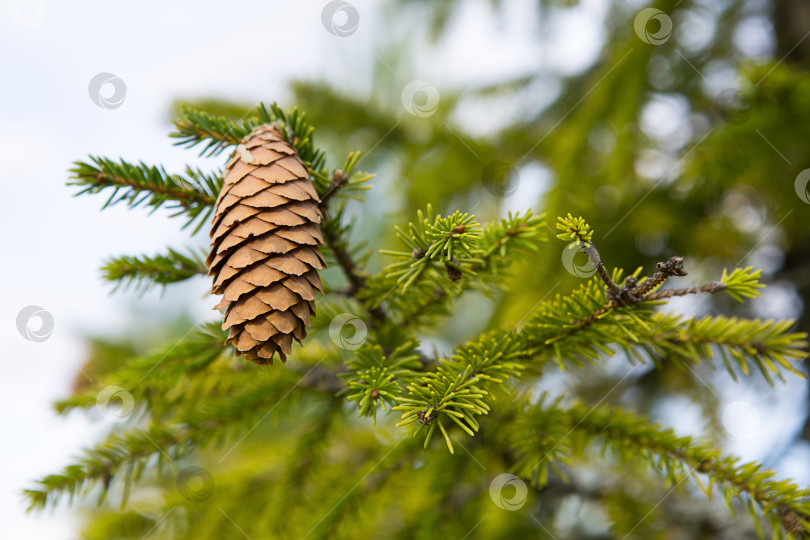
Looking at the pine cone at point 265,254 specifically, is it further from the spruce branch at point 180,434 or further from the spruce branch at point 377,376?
the spruce branch at point 180,434

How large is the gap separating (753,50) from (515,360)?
152cm

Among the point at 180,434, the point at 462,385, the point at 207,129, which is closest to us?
the point at 462,385

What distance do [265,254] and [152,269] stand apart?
24 cm

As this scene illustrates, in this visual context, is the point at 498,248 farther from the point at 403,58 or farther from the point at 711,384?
the point at 403,58

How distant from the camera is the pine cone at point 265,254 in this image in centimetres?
54

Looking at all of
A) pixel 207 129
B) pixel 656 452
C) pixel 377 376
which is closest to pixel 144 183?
pixel 207 129

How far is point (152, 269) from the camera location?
0.71m

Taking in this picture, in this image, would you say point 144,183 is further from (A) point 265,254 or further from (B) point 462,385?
(B) point 462,385

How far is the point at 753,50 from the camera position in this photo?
160 cm

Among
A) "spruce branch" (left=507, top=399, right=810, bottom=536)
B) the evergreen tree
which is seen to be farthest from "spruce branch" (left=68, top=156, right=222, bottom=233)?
"spruce branch" (left=507, top=399, right=810, bottom=536)

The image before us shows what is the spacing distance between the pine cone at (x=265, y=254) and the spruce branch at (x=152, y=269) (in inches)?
5.9

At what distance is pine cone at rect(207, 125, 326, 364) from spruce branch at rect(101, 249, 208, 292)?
0.49 feet

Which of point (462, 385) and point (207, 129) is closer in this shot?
point (462, 385)

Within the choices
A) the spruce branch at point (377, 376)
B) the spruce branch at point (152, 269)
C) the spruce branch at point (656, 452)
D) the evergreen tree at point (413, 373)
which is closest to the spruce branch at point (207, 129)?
the evergreen tree at point (413, 373)
